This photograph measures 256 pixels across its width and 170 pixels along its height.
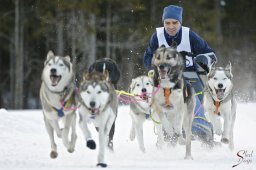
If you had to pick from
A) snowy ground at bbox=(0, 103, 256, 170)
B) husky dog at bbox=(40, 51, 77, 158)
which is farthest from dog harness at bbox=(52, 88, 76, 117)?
snowy ground at bbox=(0, 103, 256, 170)

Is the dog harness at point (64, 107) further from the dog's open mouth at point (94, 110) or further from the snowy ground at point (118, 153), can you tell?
the snowy ground at point (118, 153)

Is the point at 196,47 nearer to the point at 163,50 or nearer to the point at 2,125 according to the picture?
the point at 163,50

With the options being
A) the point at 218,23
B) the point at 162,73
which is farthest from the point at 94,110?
the point at 218,23

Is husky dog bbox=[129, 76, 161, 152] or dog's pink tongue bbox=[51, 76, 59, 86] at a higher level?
dog's pink tongue bbox=[51, 76, 59, 86]

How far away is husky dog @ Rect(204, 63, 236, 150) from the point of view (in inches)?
292

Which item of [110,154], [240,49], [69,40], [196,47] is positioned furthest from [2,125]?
[240,49]

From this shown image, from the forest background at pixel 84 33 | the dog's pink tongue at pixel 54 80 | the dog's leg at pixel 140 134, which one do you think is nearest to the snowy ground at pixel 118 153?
the dog's leg at pixel 140 134

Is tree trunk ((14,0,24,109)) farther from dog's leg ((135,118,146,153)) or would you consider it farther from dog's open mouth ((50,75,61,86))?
dog's open mouth ((50,75,61,86))

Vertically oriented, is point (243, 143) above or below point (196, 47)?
below

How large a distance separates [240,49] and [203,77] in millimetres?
23680

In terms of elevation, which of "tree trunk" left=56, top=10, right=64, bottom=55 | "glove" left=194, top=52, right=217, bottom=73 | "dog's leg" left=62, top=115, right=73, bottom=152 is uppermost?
"tree trunk" left=56, top=10, right=64, bottom=55

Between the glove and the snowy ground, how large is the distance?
0.95 metres

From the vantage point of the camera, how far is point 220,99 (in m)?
7.49

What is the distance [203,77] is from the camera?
7777 millimetres
